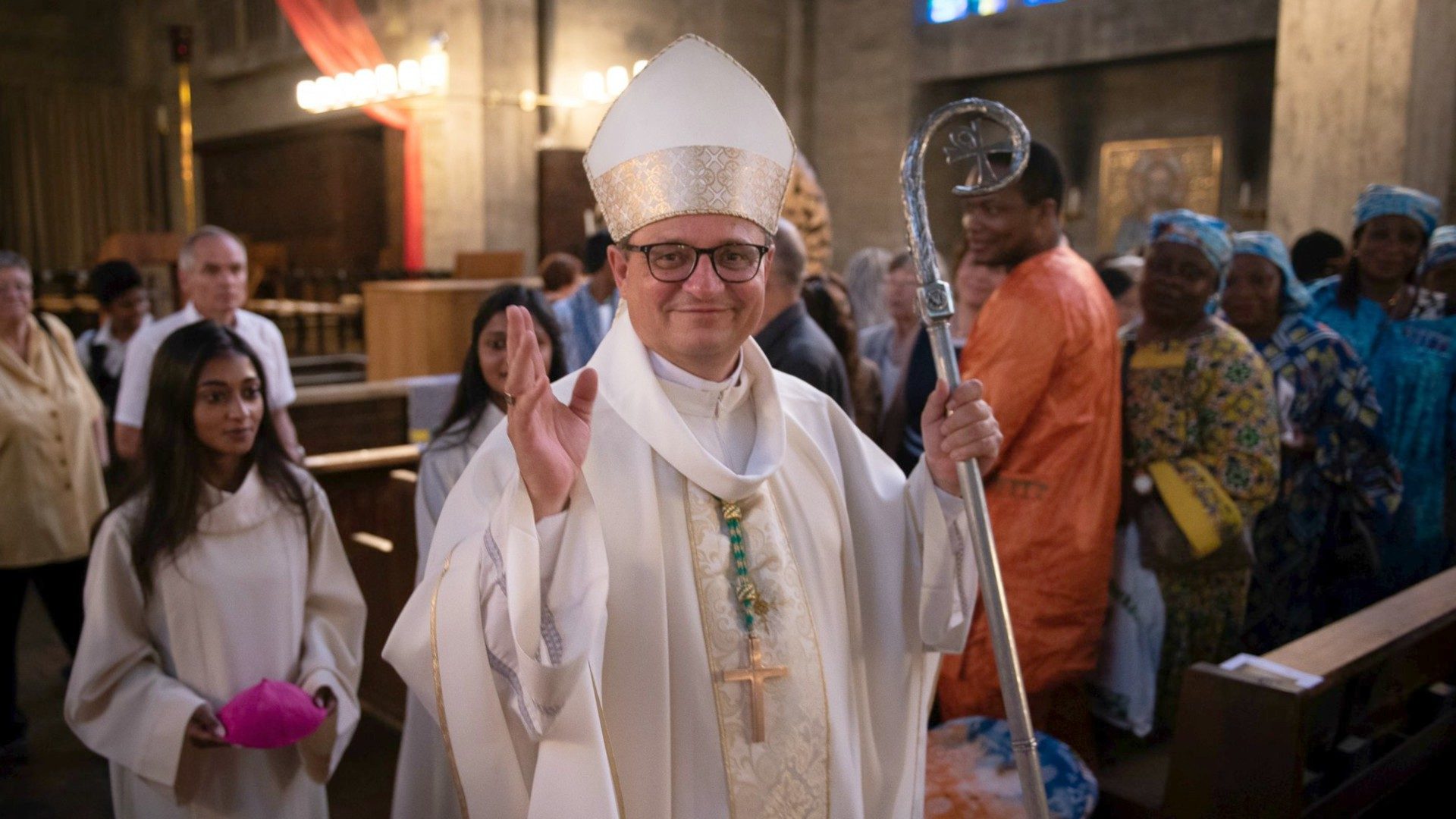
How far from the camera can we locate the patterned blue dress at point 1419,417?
15.3ft

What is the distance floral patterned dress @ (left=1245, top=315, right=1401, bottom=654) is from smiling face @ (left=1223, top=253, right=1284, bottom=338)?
6 cm

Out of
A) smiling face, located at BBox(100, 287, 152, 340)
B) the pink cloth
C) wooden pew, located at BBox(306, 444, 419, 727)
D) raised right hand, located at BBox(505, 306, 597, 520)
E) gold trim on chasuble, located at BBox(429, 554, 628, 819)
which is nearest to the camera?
raised right hand, located at BBox(505, 306, 597, 520)

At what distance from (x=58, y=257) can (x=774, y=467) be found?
66.4ft

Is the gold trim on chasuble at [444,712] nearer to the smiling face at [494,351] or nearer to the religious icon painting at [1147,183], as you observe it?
the smiling face at [494,351]

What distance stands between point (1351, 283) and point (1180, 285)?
2021 millimetres

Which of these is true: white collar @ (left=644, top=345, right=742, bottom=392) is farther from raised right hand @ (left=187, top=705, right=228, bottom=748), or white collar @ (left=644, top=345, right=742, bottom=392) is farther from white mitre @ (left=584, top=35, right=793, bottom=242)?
raised right hand @ (left=187, top=705, right=228, bottom=748)

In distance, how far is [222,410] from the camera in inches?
100

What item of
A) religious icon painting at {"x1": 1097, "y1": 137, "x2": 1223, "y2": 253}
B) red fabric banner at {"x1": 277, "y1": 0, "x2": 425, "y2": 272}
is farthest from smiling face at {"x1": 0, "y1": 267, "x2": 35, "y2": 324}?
religious icon painting at {"x1": 1097, "y1": 137, "x2": 1223, "y2": 253}

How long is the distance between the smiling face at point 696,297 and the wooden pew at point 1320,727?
4.97 feet

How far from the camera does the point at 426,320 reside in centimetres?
827

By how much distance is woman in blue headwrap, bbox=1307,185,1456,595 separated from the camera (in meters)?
4.66

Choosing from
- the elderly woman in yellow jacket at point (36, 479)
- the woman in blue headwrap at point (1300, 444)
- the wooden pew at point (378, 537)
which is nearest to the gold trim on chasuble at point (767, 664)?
the wooden pew at point (378, 537)

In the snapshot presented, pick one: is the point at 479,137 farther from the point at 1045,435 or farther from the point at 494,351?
the point at 1045,435

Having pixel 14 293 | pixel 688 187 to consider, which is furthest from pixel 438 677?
pixel 14 293
